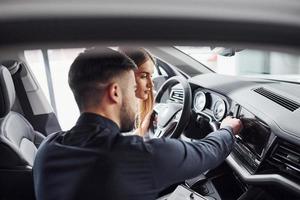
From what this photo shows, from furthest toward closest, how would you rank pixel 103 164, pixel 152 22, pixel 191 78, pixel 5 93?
pixel 191 78 < pixel 5 93 < pixel 103 164 < pixel 152 22

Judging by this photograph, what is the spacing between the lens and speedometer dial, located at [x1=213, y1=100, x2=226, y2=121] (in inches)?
71.0

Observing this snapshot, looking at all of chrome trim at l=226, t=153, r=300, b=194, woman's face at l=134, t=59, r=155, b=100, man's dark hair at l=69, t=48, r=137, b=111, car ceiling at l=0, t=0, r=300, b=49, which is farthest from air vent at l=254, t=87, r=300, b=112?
car ceiling at l=0, t=0, r=300, b=49

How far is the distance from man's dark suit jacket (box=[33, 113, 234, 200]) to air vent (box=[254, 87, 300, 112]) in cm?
57

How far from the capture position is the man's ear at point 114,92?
3.48 ft

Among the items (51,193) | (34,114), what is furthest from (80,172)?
(34,114)

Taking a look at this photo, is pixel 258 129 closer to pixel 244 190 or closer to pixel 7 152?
pixel 244 190

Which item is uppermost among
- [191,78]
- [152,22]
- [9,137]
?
[152,22]

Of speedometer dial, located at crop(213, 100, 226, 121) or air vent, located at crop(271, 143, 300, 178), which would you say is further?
speedometer dial, located at crop(213, 100, 226, 121)

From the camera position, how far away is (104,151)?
3.46ft

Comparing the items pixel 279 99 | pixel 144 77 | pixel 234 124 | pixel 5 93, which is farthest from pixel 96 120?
pixel 5 93

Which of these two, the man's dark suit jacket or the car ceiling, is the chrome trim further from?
the car ceiling

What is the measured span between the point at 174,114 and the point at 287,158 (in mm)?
655

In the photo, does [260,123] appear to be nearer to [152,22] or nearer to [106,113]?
[106,113]

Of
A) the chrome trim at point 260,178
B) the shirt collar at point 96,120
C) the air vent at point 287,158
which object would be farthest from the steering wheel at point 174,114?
the shirt collar at point 96,120
